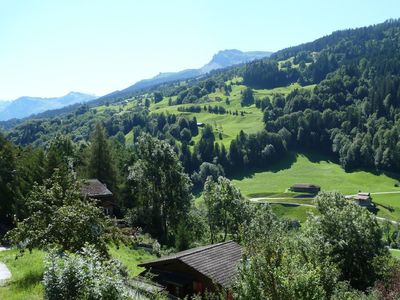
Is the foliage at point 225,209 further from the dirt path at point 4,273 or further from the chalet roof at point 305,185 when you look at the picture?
the chalet roof at point 305,185

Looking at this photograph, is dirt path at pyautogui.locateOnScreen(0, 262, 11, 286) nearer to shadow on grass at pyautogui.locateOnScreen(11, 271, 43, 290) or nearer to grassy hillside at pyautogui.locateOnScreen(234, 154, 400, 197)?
shadow on grass at pyautogui.locateOnScreen(11, 271, 43, 290)

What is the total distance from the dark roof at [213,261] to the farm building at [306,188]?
411 ft

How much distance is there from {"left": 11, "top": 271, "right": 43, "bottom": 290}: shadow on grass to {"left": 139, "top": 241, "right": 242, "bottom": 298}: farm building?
25.2ft

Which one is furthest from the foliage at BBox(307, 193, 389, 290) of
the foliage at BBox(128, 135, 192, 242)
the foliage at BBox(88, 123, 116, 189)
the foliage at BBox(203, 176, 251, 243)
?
the foliage at BBox(88, 123, 116, 189)

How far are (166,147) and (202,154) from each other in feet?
430

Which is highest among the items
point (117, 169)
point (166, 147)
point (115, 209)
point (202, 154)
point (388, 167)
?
point (166, 147)

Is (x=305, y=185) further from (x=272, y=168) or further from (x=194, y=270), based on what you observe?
(x=194, y=270)

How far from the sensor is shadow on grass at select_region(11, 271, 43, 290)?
72.3ft

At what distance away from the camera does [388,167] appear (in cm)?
17075

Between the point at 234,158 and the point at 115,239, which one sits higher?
the point at 115,239

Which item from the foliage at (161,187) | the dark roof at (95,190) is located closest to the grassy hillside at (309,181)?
the foliage at (161,187)

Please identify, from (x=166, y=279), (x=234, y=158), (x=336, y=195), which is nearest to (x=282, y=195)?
(x=234, y=158)

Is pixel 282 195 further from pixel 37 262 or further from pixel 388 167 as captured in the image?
pixel 37 262

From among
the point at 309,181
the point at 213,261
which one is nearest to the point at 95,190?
the point at 213,261
